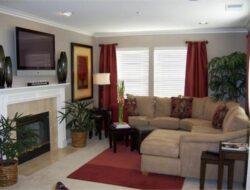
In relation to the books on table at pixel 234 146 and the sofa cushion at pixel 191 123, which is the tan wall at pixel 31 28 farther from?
the books on table at pixel 234 146

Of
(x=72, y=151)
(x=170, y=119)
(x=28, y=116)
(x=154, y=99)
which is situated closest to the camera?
(x=28, y=116)

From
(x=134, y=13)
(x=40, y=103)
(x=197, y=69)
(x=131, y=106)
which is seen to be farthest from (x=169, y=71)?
(x=40, y=103)

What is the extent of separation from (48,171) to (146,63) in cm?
365

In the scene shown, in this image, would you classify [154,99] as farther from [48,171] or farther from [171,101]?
[48,171]

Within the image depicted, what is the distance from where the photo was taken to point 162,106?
6.45 metres

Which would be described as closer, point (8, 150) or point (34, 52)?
point (8, 150)

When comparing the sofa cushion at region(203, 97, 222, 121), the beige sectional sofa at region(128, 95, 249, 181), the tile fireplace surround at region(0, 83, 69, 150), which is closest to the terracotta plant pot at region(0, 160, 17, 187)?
the tile fireplace surround at region(0, 83, 69, 150)

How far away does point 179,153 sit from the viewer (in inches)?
Result: 154

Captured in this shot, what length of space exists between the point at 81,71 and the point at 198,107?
2759 mm

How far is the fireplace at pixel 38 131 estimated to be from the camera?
4.75 metres

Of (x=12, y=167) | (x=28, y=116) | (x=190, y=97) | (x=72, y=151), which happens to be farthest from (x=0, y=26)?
(x=190, y=97)

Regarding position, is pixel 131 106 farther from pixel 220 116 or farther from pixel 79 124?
pixel 220 116

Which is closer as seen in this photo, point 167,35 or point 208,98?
A: point 208,98

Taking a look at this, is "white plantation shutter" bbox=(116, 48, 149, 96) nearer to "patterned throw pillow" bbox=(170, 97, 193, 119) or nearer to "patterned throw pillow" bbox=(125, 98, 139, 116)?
"patterned throw pillow" bbox=(125, 98, 139, 116)
